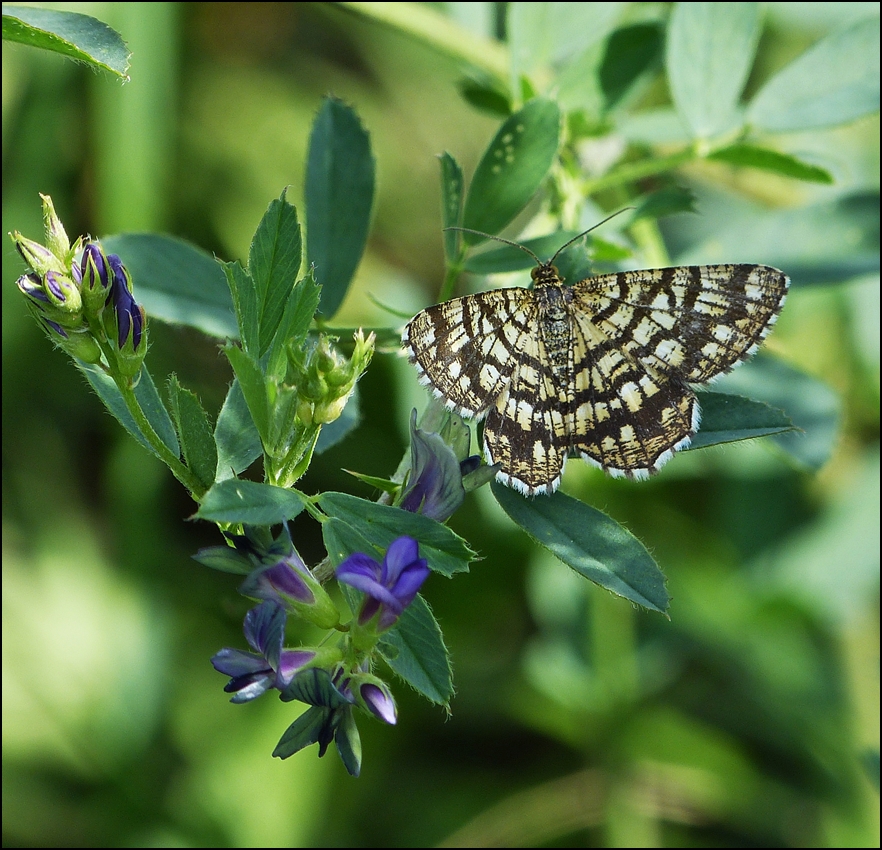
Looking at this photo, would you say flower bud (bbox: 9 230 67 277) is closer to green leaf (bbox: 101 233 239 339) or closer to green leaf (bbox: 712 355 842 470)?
green leaf (bbox: 101 233 239 339)

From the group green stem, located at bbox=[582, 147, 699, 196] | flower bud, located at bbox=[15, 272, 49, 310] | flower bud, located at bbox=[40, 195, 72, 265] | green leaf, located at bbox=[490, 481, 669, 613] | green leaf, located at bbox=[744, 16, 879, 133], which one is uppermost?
green leaf, located at bbox=[744, 16, 879, 133]

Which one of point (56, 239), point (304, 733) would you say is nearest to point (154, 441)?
point (56, 239)

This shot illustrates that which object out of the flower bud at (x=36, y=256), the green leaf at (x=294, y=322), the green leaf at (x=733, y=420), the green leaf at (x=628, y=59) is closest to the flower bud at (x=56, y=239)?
the flower bud at (x=36, y=256)

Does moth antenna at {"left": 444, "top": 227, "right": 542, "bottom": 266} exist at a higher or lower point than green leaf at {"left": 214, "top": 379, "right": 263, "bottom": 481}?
higher

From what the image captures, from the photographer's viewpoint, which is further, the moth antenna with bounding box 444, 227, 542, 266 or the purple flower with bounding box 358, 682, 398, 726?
the moth antenna with bounding box 444, 227, 542, 266

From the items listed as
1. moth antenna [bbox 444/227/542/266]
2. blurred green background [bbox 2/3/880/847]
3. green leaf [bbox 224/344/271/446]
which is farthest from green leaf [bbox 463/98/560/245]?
blurred green background [bbox 2/3/880/847]
